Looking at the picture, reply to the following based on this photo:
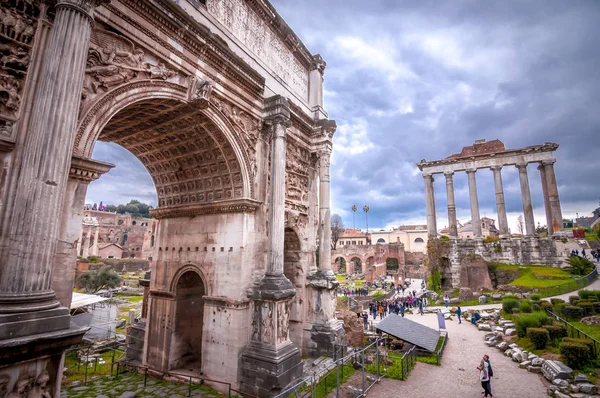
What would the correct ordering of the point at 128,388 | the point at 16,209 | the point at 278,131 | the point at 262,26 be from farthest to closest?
the point at 262,26
the point at 278,131
the point at 128,388
the point at 16,209

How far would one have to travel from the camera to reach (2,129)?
4.16 m

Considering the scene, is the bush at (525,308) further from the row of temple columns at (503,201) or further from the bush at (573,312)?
the row of temple columns at (503,201)

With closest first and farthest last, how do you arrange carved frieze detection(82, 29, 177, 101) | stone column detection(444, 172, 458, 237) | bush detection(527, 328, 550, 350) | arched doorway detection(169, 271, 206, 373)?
carved frieze detection(82, 29, 177, 101) < arched doorway detection(169, 271, 206, 373) < bush detection(527, 328, 550, 350) < stone column detection(444, 172, 458, 237)

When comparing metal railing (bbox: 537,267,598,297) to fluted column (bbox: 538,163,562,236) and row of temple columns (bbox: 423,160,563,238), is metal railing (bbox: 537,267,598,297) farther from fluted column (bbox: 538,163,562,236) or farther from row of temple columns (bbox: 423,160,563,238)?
fluted column (bbox: 538,163,562,236)

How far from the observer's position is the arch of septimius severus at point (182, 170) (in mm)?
4055

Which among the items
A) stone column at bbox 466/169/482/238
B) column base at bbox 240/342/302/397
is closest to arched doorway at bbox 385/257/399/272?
stone column at bbox 466/169/482/238

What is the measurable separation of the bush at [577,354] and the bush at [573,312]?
256 inches

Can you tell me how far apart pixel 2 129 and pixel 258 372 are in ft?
24.0

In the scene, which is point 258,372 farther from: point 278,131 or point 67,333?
point 278,131

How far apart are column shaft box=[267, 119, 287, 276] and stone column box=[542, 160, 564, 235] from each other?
32300 millimetres

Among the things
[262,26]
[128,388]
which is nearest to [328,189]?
[262,26]

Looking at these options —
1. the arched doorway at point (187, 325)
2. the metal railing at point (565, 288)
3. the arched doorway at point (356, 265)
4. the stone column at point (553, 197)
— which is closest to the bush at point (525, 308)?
the metal railing at point (565, 288)

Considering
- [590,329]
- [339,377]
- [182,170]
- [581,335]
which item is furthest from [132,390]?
[590,329]

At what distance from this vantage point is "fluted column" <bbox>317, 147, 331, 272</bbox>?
475 inches
